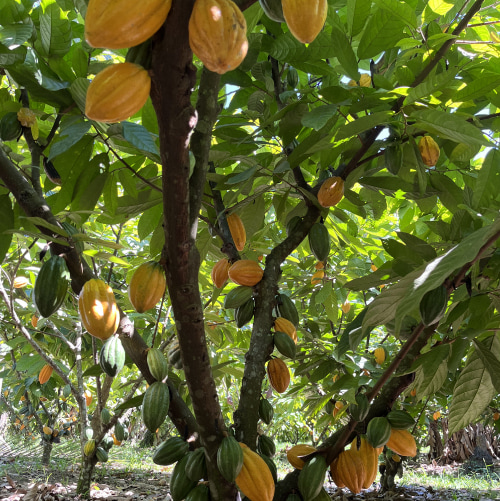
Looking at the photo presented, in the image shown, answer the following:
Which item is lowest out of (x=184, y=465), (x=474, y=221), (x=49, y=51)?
(x=184, y=465)

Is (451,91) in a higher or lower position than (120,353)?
higher

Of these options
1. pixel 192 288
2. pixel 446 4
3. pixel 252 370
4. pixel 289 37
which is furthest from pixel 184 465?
pixel 446 4

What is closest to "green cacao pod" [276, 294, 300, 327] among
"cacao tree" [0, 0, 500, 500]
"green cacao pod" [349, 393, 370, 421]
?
"cacao tree" [0, 0, 500, 500]

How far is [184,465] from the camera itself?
3.81ft

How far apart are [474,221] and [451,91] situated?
356 mm

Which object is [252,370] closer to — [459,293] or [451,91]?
[459,293]

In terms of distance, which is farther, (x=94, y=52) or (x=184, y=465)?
(x=94, y=52)

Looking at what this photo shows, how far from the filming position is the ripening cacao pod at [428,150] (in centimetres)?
134

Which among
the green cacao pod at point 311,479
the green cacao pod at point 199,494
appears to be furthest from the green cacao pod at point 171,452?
the green cacao pod at point 311,479

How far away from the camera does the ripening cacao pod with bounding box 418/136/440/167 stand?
134 cm

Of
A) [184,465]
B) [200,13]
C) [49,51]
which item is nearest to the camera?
[200,13]

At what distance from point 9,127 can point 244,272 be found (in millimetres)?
774

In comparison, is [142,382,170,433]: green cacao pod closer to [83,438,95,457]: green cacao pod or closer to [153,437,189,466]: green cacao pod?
[153,437,189,466]: green cacao pod

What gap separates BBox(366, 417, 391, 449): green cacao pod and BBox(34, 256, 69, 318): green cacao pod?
0.90m
